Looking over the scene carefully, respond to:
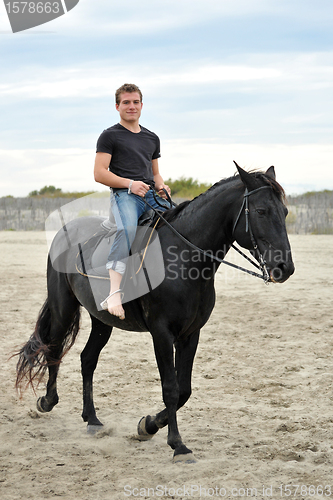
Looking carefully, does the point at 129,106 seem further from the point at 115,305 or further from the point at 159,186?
the point at 115,305

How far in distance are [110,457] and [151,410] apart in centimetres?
98

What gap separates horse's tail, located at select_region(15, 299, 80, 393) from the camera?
474 centimetres

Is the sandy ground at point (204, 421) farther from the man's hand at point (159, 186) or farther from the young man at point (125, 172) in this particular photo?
the man's hand at point (159, 186)

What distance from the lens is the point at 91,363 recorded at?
4613 millimetres

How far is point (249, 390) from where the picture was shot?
5.26 metres

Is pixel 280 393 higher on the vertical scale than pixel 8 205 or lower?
lower

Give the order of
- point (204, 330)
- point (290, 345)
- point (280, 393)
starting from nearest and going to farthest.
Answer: point (280, 393)
point (290, 345)
point (204, 330)

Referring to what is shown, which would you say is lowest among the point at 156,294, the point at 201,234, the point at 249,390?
the point at 249,390

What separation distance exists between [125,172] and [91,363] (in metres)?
1.91

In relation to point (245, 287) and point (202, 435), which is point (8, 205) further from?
point (202, 435)

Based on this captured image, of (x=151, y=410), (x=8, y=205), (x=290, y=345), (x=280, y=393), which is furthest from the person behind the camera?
(x=8, y=205)

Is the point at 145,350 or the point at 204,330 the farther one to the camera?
the point at 204,330

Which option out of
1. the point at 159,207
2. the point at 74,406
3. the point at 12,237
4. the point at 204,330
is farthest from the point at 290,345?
the point at 12,237

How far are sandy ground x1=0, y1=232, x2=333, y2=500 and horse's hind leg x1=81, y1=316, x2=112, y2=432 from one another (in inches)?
6.1
